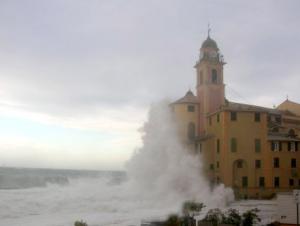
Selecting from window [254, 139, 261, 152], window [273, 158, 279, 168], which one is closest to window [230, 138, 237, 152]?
window [254, 139, 261, 152]

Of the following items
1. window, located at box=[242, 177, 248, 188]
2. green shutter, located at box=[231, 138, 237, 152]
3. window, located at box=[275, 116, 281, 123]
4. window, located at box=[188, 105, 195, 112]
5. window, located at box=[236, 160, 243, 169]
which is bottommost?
window, located at box=[242, 177, 248, 188]

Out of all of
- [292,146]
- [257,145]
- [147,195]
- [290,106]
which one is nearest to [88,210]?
[147,195]

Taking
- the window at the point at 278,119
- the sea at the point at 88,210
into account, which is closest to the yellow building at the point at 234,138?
the window at the point at 278,119

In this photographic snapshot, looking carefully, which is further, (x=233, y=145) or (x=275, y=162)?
(x=275, y=162)

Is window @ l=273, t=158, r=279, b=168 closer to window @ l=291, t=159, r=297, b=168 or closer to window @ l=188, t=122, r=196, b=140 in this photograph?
window @ l=291, t=159, r=297, b=168

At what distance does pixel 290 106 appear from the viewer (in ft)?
184

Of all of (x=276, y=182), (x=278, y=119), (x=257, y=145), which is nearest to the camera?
(x=257, y=145)

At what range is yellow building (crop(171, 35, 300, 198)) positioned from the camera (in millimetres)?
41250

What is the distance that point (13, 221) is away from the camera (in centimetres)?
3011

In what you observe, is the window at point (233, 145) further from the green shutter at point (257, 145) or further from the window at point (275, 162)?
the window at point (275, 162)

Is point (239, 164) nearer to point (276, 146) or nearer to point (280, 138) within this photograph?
point (276, 146)

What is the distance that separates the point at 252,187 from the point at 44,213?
764 inches

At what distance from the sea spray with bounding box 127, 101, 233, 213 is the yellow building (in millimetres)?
1366

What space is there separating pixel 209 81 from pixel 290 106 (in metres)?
15.6
